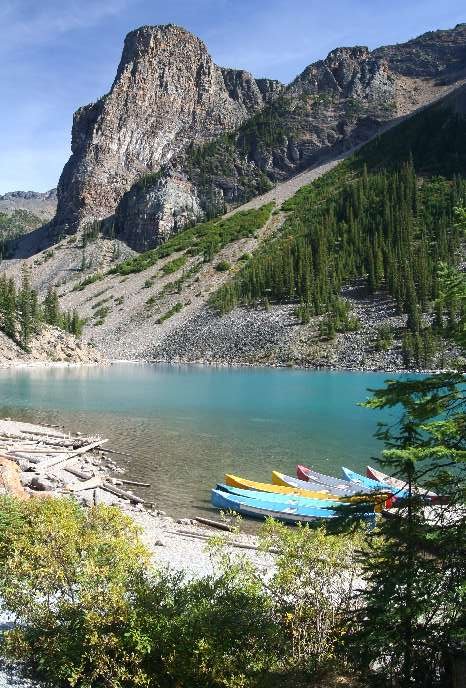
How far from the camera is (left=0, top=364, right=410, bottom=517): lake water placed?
32.2 meters

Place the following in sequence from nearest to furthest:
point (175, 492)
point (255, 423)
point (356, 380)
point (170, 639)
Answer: point (170, 639)
point (175, 492)
point (255, 423)
point (356, 380)

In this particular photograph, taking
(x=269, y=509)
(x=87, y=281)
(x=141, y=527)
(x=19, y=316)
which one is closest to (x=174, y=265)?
(x=87, y=281)

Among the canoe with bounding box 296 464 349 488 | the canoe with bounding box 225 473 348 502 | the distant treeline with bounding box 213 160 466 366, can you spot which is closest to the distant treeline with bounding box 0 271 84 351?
the distant treeline with bounding box 213 160 466 366

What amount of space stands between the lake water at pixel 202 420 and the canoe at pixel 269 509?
1.20 metres

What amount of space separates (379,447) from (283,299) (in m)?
98.4

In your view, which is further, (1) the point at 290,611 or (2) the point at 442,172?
(2) the point at 442,172

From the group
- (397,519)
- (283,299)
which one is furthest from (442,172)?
(397,519)

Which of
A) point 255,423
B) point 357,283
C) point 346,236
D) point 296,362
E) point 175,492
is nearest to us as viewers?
point 175,492

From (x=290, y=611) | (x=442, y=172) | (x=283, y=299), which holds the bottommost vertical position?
(x=290, y=611)

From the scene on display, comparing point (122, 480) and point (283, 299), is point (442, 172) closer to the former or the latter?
point (283, 299)

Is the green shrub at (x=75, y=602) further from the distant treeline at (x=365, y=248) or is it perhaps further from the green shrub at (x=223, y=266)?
the green shrub at (x=223, y=266)

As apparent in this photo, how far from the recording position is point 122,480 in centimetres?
2906

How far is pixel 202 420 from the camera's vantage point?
4984cm

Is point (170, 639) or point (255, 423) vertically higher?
point (170, 639)
